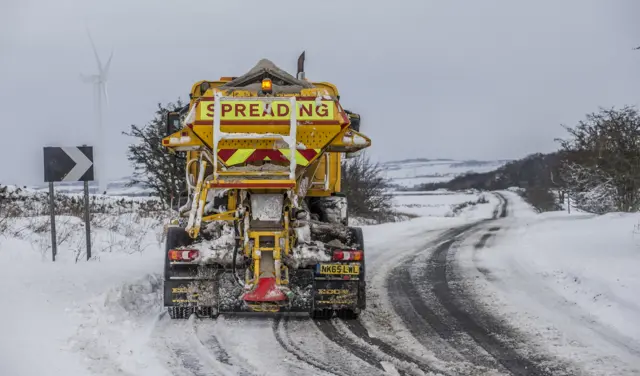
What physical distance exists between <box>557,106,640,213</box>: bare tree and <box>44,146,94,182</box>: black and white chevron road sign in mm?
19451

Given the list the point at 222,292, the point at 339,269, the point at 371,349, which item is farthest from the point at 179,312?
the point at 371,349

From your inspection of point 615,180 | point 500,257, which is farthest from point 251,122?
point 615,180

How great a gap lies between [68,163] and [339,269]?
14.5 ft

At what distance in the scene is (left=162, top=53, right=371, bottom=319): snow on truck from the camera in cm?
631

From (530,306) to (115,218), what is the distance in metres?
10.5

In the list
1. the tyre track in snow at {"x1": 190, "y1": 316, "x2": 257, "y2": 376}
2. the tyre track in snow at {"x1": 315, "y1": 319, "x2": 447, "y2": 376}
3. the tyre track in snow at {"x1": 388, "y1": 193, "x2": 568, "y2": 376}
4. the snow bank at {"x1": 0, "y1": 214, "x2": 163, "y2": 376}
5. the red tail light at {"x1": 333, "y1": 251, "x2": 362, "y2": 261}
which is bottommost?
the tyre track in snow at {"x1": 388, "y1": 193, "x2": 568, "y2": 376}

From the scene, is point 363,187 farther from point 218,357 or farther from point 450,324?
point 218,357

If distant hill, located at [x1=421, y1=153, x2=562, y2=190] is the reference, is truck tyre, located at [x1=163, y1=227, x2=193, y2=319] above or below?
below

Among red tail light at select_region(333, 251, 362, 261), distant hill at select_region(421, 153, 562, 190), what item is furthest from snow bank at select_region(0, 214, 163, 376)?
distant hill at select_region(421, 153, 562, 190)

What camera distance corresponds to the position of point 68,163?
8.63 metres

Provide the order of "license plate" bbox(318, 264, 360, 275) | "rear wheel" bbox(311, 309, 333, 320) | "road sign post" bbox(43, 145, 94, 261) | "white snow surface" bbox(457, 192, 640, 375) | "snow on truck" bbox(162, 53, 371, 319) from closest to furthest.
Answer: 1. "white snow surface" bbox(457, 192, 640, 375)
2. "snow on truck" bbox(162, 53, 371, 319)
3. "license plate" bbox(318, 264, 360, 275)
4. "rear wheel" bbox(311, 309, 333, 320)
5. "road sign post" bbox(43, 145, 94, 261)

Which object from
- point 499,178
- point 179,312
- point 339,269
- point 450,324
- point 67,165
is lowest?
point 450,324

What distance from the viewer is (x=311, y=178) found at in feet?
25.1

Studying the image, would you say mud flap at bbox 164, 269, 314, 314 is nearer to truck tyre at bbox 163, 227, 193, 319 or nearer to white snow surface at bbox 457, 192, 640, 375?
truck tyre at bbox 163, 227, 193, 319
